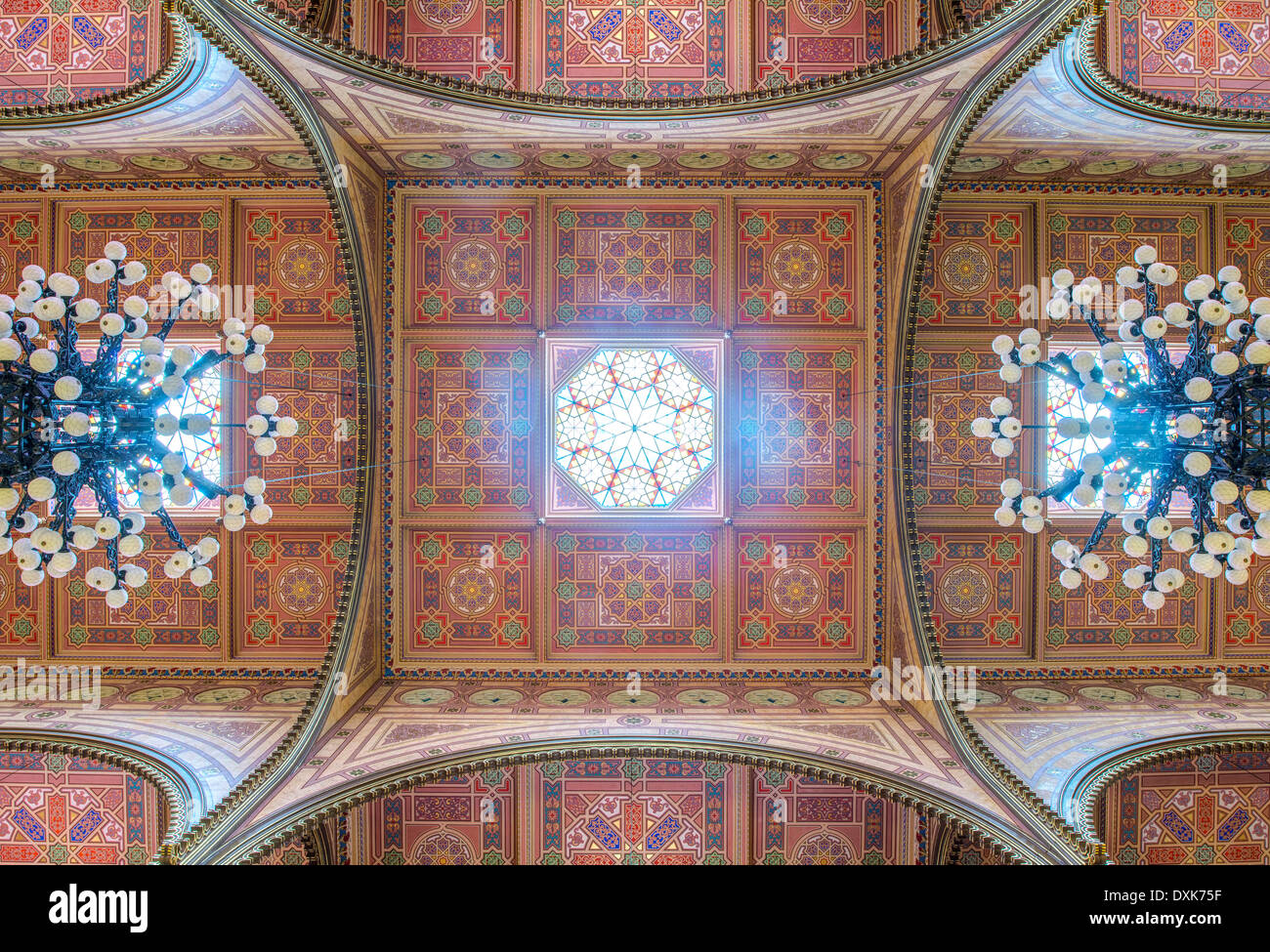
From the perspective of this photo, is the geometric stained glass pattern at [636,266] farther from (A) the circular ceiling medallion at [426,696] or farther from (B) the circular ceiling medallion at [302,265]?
(A) the circular ceiling medallion at [426,696]

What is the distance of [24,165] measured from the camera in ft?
28.3

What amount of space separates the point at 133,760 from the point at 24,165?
23.2ft

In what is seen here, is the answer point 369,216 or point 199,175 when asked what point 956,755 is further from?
point 199,175

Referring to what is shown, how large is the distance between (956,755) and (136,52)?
11737mm

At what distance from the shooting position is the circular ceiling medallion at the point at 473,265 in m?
9.46

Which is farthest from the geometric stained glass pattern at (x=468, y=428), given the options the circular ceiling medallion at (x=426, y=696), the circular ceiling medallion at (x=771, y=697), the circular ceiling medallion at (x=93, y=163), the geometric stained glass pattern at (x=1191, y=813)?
the geometric stained glass pattern at (x=1191, y=813)

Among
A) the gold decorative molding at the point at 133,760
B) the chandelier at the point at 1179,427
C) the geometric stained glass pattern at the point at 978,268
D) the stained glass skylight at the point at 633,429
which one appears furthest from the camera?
the stained glass skylight at the point at 633,429

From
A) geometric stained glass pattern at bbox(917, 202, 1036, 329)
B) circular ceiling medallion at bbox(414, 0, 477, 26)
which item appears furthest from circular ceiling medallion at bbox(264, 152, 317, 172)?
geometric stained glass pattern at bbox(917, 202, 1036, 329)

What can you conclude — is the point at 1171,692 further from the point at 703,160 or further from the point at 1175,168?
the point at 703,160

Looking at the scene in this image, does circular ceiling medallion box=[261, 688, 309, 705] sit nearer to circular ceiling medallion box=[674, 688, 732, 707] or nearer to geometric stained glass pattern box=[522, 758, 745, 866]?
geometric stained glass pattern box=[522, 758, 745, 866]

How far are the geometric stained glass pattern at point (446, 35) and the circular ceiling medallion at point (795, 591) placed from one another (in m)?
6.96

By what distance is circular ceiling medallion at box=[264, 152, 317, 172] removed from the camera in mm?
8602

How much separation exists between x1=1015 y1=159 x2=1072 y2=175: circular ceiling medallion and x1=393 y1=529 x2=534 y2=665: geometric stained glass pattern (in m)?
7.61

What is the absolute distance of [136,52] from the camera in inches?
321
